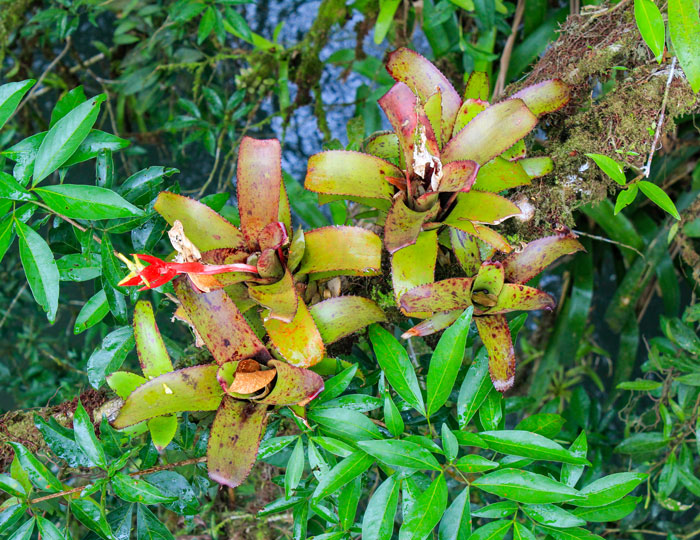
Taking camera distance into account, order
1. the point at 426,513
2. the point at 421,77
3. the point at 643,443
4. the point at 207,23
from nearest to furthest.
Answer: the point at 426,513 < the point at 421,77 < the point at 643,443 < the point at 207,23

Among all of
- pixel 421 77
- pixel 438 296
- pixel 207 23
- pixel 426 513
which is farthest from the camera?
pixel 207 23

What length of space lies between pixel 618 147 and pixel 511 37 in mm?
695

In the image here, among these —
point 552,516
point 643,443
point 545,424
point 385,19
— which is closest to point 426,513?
point 552,516

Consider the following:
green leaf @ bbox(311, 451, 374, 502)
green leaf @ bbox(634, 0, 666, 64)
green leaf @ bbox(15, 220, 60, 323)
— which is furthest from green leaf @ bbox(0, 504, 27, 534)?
green leaf @ bbox(634, 0, 666, 64)

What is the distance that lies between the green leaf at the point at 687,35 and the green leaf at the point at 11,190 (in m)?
0.86

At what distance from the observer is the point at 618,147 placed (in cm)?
82

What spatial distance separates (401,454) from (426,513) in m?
0.07

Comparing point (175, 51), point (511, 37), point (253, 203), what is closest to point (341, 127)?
point (175, 51)

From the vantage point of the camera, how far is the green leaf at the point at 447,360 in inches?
27.3

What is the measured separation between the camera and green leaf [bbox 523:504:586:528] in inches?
26.5

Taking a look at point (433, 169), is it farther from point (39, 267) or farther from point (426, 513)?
point (39, 267)

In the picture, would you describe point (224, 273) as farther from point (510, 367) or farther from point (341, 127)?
point (341, 127)

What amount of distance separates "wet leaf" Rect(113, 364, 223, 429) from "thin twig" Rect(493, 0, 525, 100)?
0.94m

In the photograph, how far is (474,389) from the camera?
2.51 ft
